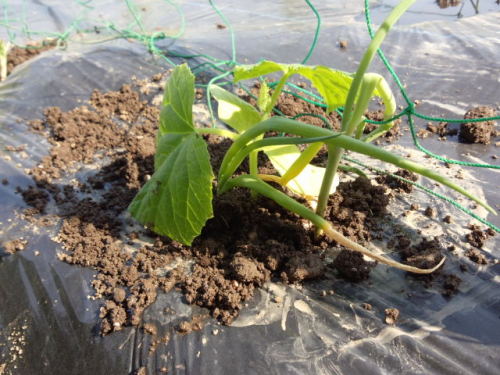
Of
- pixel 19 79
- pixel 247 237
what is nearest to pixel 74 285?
pixel 247 237

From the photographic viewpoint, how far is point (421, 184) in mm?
1615

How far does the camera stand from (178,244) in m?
1.37

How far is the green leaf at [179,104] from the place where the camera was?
1.22m

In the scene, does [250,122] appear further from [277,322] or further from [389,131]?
[389,131]

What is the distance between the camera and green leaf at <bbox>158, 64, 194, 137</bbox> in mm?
1218

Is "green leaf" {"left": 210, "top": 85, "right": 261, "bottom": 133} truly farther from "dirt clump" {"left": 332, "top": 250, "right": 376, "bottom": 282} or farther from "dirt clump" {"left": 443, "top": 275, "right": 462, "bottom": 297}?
"dirt clump" {"left": 443, "top": 275, "right": 462, "bottom": 297}

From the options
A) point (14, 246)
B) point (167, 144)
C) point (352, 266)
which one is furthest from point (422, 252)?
point (14, 246)

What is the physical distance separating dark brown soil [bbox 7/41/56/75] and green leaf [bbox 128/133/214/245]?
2624 mm

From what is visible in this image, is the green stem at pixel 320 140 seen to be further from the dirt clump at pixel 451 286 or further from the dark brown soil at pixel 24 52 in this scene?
the dark brown soil at pixel 24 52

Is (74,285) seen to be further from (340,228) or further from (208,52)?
(208,52)

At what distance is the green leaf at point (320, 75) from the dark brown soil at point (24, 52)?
2654mm

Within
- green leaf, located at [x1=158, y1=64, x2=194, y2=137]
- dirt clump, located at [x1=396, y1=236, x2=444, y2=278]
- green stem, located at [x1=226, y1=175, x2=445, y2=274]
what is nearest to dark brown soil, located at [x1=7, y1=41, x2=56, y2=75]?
green leaf, located at [x1=158, y1=64, x2=194, y2=137]

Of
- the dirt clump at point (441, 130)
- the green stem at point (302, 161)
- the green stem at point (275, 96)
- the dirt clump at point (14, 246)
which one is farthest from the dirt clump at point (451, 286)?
the dirt clump at point (14, 246)

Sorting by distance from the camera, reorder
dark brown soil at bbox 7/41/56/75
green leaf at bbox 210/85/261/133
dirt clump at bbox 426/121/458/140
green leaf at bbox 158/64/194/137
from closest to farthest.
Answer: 1. green leaf at bbox 158/64/194/137
2. green leaf at bbox 210/85/261/133
3. dirt clump at bbox 426/121/458/140
4. dark brown soil at bbox 7/41/56/75
